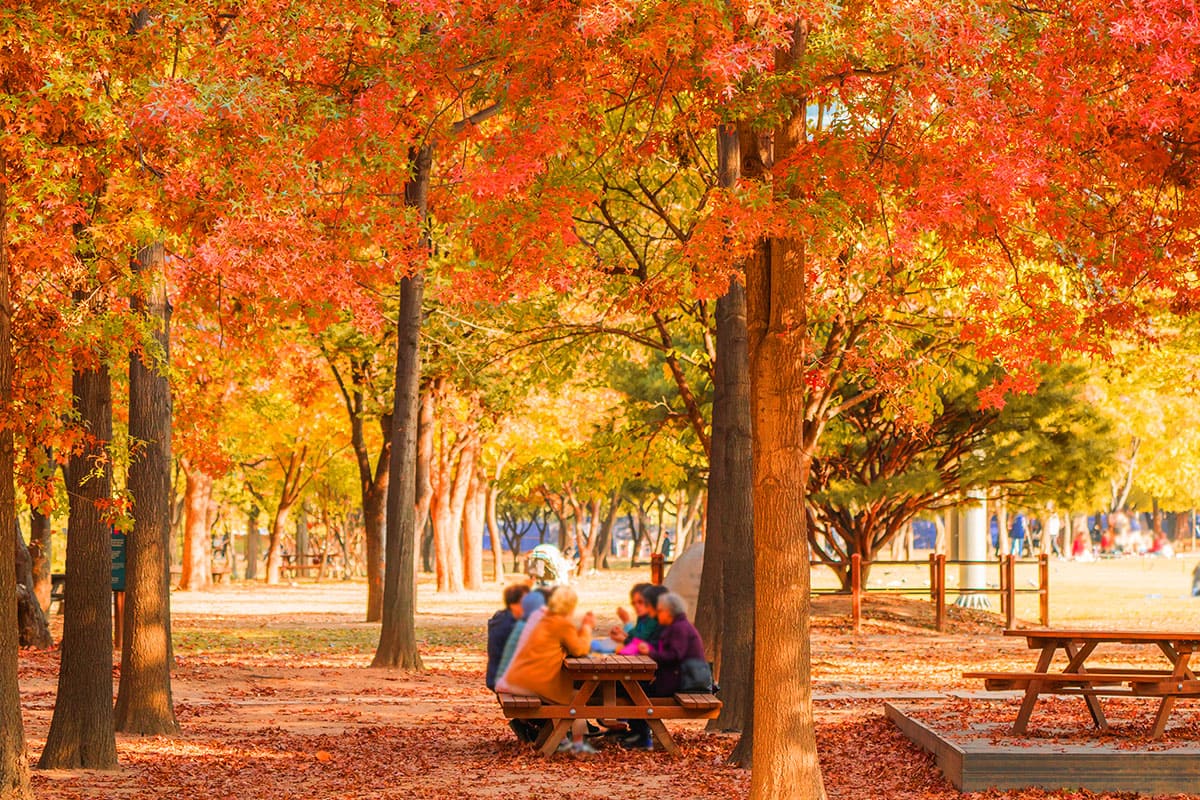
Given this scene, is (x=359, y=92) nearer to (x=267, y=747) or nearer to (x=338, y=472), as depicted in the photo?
(x=267, y=747)

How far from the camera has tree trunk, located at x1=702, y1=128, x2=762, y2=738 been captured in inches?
479

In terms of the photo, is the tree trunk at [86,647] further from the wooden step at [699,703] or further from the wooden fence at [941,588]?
the wooden fence at [941,588]

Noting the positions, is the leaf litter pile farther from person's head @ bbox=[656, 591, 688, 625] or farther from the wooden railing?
the wooden railing

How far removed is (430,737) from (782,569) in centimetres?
574

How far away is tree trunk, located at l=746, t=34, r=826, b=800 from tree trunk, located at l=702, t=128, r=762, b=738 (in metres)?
2.47

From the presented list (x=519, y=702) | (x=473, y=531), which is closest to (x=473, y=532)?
(x=473, y=531)

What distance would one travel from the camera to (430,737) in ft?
43.7

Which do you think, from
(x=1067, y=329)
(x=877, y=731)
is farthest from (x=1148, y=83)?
(x=877, y=731)

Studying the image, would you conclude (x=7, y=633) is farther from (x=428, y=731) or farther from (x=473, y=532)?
(x=473, y=532)

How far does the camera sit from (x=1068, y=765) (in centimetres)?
937

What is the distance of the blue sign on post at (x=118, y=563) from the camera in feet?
61.7

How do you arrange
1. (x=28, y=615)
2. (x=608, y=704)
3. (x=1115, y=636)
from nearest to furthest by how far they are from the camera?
(x=1115, y=636) → (x=608, y=704) → (x=28, y=615)

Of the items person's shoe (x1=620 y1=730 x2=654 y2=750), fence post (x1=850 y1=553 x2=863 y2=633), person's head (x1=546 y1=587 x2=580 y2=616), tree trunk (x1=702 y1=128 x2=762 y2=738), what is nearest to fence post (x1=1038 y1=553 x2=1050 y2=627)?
fence post (x1=850 y1=553 x2=863 y2=633)

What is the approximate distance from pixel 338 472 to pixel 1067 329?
47177 mm
